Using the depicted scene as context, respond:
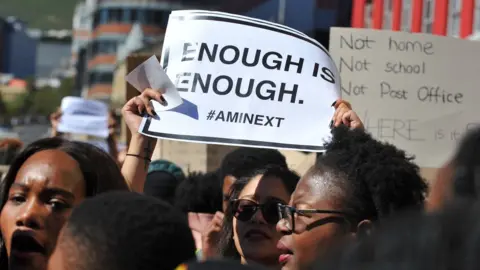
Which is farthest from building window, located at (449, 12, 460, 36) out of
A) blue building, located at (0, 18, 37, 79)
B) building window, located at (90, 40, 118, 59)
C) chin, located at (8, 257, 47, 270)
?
blue building, located at (0, 18, 37, 79)

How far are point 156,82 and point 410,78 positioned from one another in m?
1.65

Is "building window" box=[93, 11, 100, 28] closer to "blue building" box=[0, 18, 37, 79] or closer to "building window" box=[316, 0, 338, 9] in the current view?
"building window" box=[316, 0, 338, 9]

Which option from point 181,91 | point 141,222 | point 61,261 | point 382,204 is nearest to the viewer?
point 141,222

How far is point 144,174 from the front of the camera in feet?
10.9

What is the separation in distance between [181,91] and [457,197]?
2875 mm

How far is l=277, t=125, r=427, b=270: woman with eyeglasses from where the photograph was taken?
8.14 ft

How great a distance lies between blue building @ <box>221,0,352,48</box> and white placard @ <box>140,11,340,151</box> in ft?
18.8

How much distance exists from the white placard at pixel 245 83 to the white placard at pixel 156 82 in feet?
0.11

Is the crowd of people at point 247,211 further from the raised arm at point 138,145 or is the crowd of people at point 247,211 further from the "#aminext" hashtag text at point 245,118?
the "#aminext" hashtag text at point 245,118

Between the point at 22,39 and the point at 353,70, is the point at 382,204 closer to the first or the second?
the point at 353,70

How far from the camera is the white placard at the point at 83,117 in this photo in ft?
27.5

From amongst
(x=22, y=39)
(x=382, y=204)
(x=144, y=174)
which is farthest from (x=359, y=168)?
(x=22, y=39)

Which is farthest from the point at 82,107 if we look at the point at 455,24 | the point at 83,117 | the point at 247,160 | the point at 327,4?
the point at 455,24

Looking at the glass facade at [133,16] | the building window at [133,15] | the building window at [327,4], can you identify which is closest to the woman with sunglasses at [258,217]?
the building window at [327,4]
